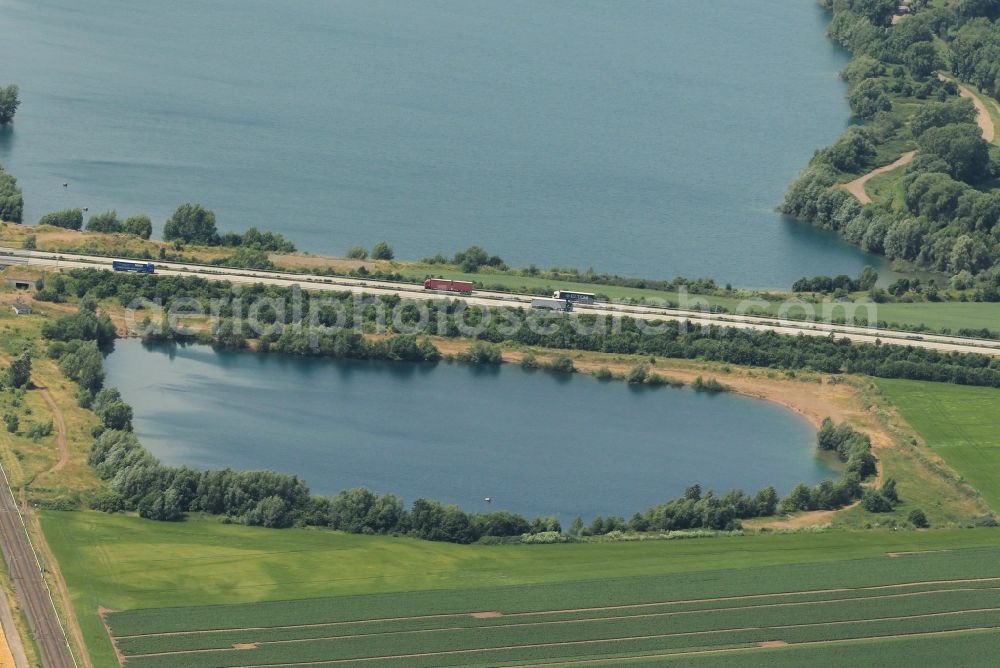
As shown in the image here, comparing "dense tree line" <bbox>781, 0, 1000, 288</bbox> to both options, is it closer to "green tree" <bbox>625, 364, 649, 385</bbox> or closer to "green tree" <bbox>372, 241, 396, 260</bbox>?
"green tree" <bbox>625, 364, 649, 385</bbox>

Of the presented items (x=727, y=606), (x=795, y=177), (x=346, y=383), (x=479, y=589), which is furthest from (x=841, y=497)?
(x=795, y=177)

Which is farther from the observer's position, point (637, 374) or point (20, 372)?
point (637, 374)

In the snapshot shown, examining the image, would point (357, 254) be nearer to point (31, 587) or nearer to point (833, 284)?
point (833, 284)

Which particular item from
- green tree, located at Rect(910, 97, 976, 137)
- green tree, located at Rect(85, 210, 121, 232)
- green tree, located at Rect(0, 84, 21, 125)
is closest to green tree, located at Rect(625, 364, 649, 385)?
green tree, located at Rect(85, 210, 121, 232)

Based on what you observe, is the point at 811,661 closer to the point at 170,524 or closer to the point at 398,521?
the point at 398,521

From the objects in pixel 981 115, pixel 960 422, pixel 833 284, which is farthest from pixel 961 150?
pixel 960 422

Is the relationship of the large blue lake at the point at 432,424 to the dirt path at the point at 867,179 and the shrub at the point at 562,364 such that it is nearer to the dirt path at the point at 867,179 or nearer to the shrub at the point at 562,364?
the shrub at the point at 562,364

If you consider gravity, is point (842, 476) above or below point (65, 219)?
below
